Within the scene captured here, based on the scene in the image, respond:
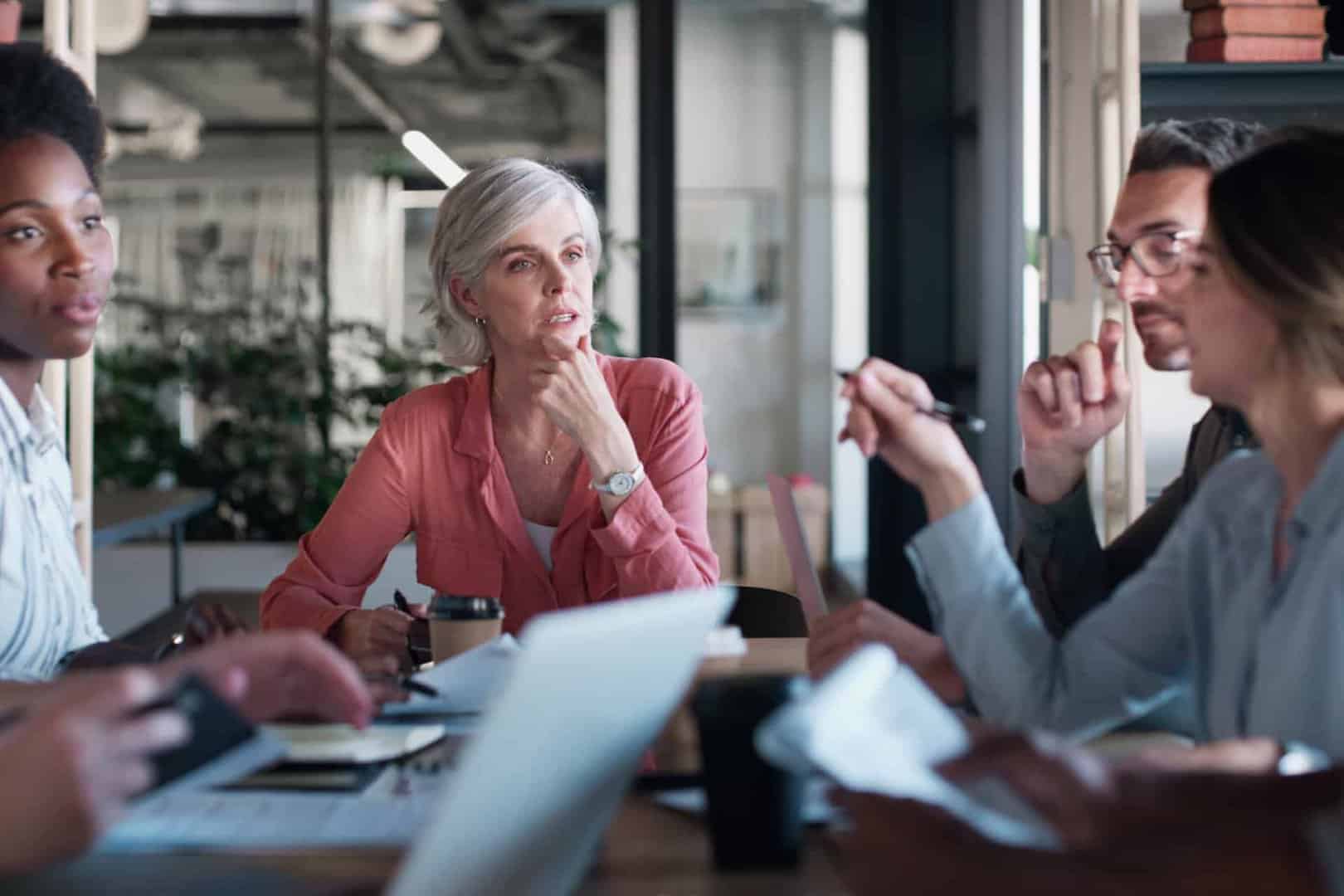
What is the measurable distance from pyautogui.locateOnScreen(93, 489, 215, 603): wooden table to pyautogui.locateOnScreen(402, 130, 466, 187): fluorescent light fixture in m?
1.60

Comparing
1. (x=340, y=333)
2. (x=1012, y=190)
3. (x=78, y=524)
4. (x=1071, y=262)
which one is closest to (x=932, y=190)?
(x=1012, y=190)

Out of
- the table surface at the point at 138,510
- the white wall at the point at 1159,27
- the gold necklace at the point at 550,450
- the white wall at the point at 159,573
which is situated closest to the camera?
the gold necklace at the point at 550,450

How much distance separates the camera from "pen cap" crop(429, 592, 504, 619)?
155 centimetres

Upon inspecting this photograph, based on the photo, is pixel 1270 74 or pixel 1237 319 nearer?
pixel 1237 319

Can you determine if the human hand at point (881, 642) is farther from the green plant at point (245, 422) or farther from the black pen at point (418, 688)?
the green plant at point (245, 422)

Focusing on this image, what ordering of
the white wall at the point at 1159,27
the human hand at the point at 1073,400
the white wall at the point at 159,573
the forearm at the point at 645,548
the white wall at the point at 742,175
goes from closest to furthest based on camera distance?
1. the human hand at the point at 1073,400
2. the forearm at the point at 645,548
3. the white wall at the point at 1159,27
4. the white wall at the point at 159,573
5. the white wall at the point at 742,175

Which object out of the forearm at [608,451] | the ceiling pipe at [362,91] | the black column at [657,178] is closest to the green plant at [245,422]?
the black column at [657,178]

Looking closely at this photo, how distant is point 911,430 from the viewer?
132 cm

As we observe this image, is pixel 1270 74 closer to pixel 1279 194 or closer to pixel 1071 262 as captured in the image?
pixel 1071 262

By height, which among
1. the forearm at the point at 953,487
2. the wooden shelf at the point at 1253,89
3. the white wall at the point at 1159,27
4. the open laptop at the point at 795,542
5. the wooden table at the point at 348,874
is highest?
the white wall at the point at 1159,27

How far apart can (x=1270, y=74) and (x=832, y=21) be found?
16.9 ft

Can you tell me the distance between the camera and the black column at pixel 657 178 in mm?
5402

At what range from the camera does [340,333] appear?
5.53 m

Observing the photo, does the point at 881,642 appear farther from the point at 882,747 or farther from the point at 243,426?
the point at 243,426
